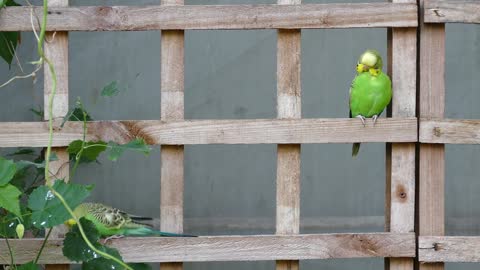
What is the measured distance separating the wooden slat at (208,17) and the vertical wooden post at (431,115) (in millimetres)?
97

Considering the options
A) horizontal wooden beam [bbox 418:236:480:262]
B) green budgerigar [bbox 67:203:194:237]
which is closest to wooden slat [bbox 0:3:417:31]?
green budgerigar [bbox 67:203:194:237]

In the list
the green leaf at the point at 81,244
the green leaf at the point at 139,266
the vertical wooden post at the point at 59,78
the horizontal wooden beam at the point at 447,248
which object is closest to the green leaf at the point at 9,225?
the green leaf at the point at 81,244

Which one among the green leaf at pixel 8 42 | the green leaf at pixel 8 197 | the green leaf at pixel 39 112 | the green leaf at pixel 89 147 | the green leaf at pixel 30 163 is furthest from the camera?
the green leaf at pixel 39 112

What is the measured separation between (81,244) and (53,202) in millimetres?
216

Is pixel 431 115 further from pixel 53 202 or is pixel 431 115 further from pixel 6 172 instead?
pixel 6 172

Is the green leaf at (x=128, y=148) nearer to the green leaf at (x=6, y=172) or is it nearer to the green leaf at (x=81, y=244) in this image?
the green leaf at (x=81, y=244)

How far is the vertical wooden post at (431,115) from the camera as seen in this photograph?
304 cm

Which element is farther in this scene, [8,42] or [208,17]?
[8,42]

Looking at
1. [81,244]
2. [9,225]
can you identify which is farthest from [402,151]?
[9,225]

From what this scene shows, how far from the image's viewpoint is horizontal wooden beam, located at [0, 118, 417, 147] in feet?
9.86

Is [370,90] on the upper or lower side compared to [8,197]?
upper

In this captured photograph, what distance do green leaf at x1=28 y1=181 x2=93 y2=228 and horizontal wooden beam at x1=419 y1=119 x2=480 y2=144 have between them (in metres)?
0.98

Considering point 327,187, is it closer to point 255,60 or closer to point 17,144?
point 255,60

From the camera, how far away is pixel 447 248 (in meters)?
3.04
